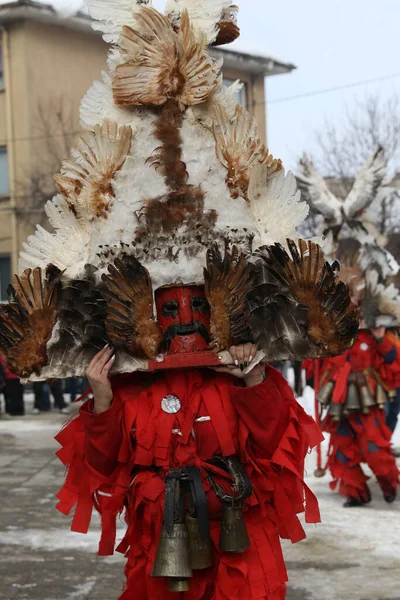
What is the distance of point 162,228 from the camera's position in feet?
12.5

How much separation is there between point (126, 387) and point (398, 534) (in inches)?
149

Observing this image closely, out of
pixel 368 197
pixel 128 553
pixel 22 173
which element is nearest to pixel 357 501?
pixel 368 197

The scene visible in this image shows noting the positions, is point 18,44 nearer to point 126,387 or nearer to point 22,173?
point 22,173

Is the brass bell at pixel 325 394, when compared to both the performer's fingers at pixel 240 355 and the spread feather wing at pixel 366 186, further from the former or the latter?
the performer's fingers at pixel 240 355

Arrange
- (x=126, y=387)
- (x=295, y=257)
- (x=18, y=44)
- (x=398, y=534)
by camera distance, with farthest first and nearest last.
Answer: (x=18, y=44), (x=398, y=534), (x=126, y=387), (x=295, y=257)

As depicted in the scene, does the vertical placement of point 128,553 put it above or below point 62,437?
below

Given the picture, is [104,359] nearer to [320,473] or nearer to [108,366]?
[108,366]

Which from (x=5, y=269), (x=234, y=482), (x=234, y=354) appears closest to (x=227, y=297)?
(x=234, y=354)

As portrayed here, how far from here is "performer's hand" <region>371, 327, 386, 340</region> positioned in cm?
821

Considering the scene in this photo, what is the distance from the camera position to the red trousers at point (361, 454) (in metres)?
8.00

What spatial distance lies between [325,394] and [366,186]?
1.81 meters

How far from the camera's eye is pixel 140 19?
12.6ft

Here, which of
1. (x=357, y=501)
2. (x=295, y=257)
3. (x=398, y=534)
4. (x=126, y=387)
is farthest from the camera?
(x=357, y=501)

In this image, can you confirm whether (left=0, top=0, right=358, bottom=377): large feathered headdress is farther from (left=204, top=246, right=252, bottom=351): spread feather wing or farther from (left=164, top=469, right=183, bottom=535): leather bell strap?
(left=164, top=469, right=183, bottom=535): leather bell strap
